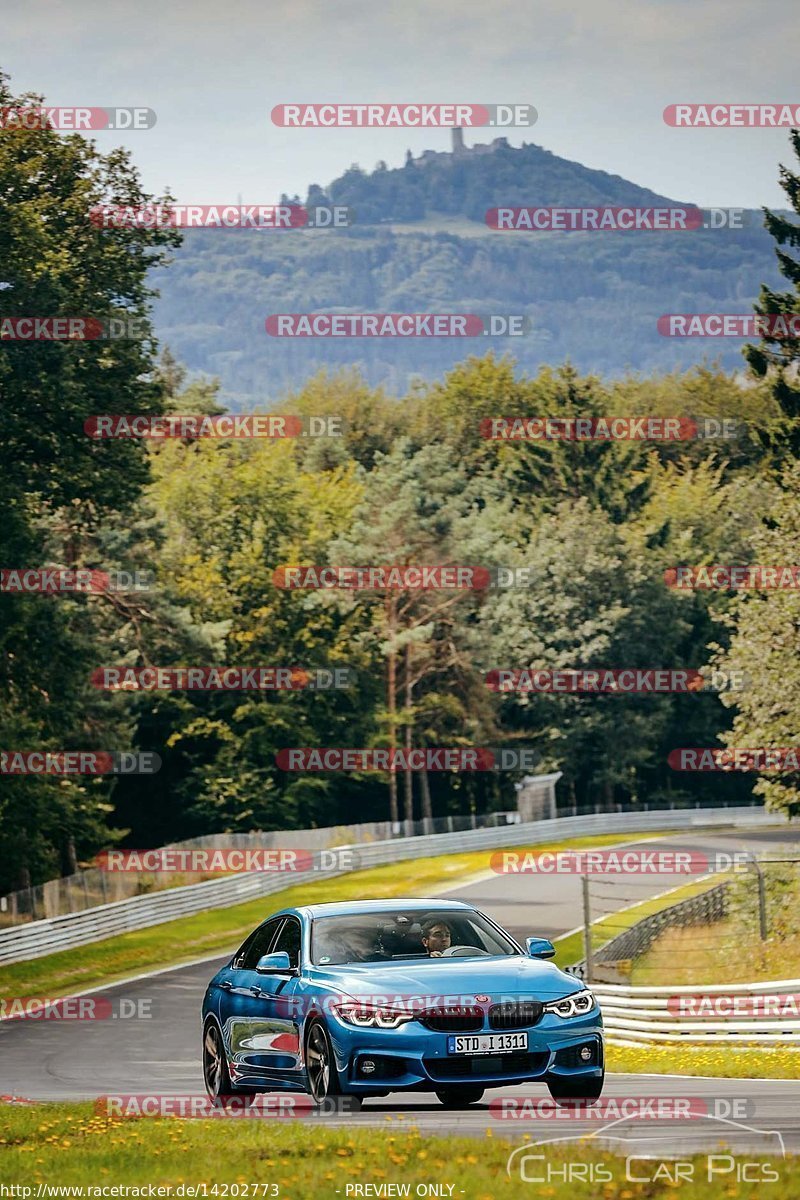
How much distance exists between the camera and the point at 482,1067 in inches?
474

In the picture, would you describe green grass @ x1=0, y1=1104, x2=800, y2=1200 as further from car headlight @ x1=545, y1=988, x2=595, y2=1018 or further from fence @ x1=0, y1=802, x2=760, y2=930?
fence @ x1=0, y1=802, x2=760, y2=930

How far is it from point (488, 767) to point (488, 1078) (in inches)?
2919

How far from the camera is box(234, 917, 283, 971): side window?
14438mm

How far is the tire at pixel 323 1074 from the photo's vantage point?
40.5ft

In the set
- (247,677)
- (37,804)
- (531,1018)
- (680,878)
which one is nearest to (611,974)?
(37,804)

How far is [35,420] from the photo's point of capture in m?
42.4

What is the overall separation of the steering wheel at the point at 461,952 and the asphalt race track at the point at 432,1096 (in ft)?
3.46

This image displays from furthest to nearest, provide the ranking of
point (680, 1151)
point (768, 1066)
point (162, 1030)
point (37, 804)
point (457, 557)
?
point (457, 557) → point (37, 804) → point (162, 1030) → point (768, 1066) → point (680, 1151)

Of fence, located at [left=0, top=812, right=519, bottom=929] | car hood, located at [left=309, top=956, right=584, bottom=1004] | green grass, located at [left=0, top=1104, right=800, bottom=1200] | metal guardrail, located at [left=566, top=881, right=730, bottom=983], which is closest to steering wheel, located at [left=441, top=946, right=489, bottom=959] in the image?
car hood, located at [left=309, top=956, right=584, bottom=1004]

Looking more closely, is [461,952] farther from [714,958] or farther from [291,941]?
[714,958]

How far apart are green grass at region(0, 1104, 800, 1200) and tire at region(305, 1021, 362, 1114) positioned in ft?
0.66

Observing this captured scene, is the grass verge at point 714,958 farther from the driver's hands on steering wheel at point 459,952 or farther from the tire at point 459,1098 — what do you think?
the driver's hands on steering wheel at point 459,952

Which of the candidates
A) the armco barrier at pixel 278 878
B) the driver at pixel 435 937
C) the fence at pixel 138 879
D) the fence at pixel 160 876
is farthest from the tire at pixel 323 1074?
the fence at pixel 138 879

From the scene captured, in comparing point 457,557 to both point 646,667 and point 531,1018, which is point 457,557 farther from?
point 531,1018
